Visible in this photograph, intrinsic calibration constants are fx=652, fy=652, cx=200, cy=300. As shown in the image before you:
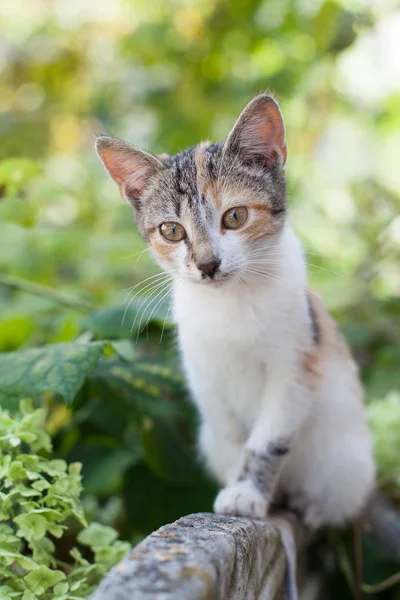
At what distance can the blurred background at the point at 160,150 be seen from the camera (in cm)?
209

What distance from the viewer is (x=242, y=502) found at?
5.00 feet

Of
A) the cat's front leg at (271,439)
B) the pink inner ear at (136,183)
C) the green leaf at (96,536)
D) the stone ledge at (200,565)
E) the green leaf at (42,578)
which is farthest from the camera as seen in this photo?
the pink inner ear at (136,183)

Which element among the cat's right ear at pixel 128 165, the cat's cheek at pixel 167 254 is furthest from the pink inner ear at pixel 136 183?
the cat's cheek at pixel 167 254

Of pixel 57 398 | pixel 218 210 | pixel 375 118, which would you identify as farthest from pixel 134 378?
pixel 375 118

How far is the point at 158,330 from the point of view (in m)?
2.30

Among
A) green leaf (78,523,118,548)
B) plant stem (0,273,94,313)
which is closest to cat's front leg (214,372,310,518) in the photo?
green leaf (78,523,118,548)

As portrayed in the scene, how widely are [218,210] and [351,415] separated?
2.37ft

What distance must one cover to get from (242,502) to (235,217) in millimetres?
676

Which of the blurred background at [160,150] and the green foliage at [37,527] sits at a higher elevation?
the blurred background at [160,150]

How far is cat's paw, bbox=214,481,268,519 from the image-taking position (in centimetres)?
152

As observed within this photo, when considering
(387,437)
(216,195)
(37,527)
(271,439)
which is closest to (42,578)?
(37,527)

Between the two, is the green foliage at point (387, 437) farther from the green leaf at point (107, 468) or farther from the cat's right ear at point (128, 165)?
the cat's right ear at point (128, 165)

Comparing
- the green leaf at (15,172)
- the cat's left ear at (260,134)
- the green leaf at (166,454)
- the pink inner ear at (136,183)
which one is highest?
the cat's left ear at (260,134)

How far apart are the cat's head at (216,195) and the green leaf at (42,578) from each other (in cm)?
70
